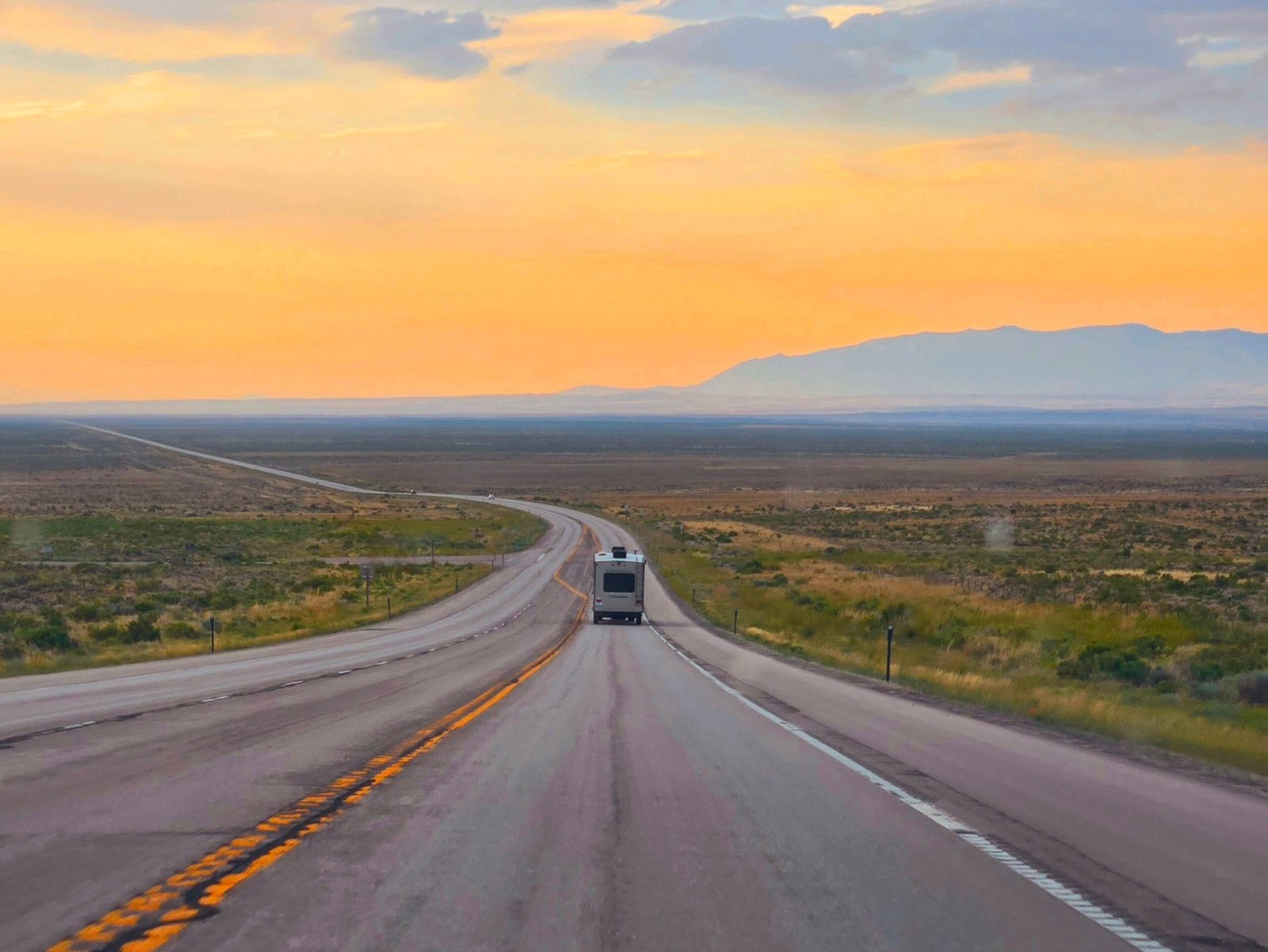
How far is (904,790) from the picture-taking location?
10398mm

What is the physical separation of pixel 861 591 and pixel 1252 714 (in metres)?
27.5

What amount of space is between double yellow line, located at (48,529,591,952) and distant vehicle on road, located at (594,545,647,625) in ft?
88.8

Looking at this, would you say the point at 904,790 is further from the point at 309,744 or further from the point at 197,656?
the point at 197,656

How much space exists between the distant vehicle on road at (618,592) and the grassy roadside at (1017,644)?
12.9ft

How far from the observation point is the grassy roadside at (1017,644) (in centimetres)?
1770

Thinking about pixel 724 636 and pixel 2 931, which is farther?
pixel 724 636

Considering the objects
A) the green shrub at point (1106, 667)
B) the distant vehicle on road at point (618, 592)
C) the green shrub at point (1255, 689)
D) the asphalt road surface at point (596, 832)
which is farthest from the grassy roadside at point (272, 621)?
the green shrub at point (1255, 689)

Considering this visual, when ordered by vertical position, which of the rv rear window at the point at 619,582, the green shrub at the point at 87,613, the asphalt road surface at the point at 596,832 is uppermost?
the asphalt road surface at the point at 596,832

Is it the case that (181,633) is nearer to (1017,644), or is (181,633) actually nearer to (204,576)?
(204,576)

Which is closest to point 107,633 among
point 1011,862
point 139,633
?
point 139,633

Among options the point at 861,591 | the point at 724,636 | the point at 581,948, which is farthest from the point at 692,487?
the point at 581,948

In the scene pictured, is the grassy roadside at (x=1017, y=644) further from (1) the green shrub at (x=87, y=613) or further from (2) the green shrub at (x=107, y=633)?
(1) the green shrub at (x=87, y=613)

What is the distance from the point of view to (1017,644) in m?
29.8

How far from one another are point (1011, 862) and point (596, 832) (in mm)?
3043
